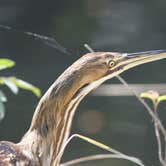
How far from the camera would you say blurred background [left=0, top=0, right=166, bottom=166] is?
509 cm

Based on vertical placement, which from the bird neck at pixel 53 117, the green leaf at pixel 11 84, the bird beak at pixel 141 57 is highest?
the bird beak at pixel 141 57

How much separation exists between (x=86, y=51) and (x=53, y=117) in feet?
10.4

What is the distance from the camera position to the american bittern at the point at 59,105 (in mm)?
2234

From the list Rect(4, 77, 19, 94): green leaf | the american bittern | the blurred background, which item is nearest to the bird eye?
the american bittern

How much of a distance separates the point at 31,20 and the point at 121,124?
1210 mm

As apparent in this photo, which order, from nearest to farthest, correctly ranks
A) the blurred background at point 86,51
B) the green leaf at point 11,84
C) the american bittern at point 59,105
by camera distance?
the american bittern at point 59,105
the green leaf at point 11,84
the blurred background at point 86,51

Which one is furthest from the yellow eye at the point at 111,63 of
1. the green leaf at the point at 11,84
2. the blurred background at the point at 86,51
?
the blurred background at the point at 86,51

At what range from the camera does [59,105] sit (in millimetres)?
2266

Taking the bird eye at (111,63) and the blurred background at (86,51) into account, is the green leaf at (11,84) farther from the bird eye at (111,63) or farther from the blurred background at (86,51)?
the blurred background at (86,51)

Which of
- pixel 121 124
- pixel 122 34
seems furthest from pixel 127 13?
pixel 121 124

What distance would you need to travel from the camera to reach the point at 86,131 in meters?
5.13

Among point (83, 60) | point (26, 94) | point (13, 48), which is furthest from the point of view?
point (13, 48)

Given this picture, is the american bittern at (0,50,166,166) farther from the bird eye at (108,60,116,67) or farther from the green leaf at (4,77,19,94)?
the green leaf at (4,77,19,94)

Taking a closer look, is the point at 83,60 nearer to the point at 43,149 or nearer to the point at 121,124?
the point at 43,149
